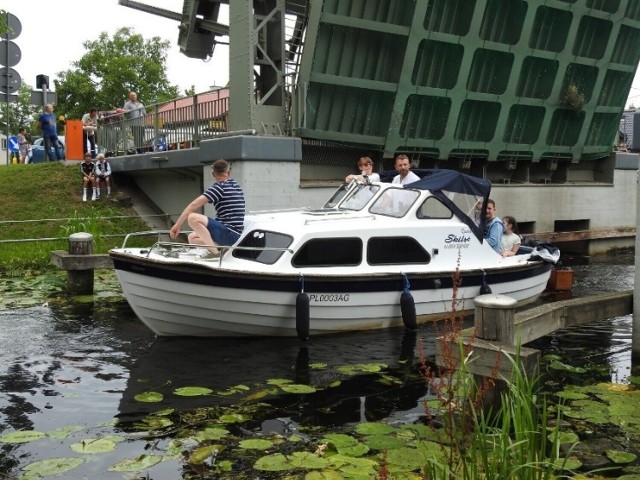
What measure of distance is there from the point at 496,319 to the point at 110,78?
181ft

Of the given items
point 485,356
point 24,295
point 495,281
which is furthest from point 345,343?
point 24,295

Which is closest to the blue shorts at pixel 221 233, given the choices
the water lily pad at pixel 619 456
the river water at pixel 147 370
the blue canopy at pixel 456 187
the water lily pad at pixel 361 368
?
the river water at pixel 147 370

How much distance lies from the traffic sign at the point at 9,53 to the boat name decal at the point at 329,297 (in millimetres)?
8090

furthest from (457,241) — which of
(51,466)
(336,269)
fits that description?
→ (51,466)

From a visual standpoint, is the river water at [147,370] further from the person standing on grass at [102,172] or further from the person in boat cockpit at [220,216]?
the person standing on grass at [102,172]

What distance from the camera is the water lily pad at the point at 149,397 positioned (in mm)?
7344

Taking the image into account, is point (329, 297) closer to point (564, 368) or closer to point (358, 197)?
point (358, 197)

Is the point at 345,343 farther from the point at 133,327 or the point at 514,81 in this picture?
the point at 514,81

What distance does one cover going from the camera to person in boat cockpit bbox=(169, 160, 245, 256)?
395 inches

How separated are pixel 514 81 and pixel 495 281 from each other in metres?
8.37

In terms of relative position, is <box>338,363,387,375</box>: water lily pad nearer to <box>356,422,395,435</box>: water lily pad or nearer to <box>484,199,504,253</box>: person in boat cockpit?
<box>356,422,395,435</box>: water lily pad

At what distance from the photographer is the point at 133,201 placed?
64.7ft

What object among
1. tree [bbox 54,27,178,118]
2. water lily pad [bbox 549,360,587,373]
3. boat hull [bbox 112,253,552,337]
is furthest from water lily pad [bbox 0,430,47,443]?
tree [bbox 54,27,178,118]

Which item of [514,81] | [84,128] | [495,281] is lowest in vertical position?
[495,281]
